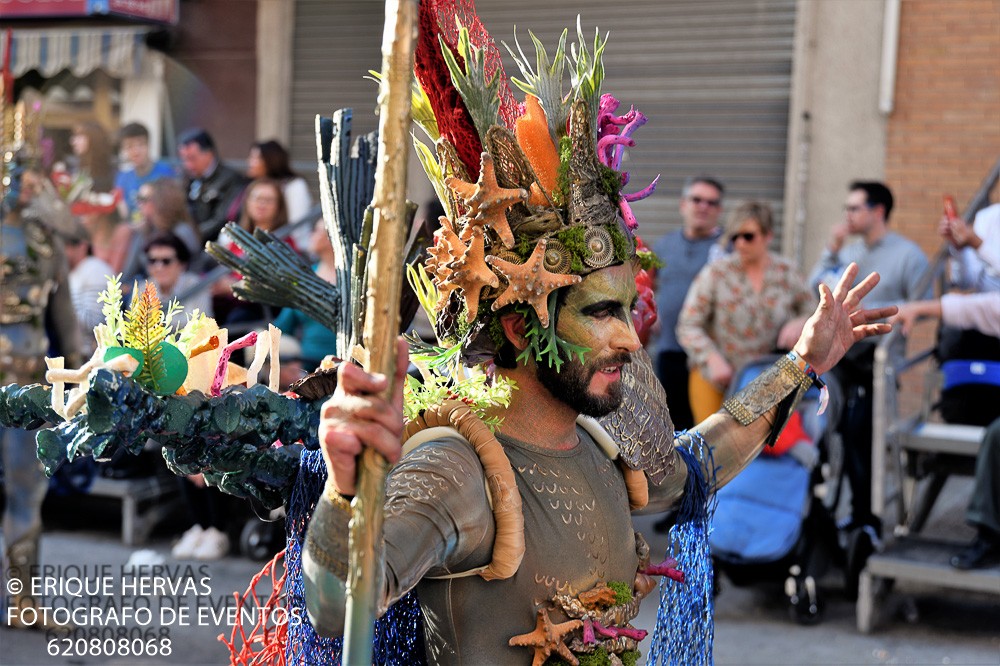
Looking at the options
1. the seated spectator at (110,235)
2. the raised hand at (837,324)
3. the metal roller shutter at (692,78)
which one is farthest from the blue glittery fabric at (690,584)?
the metal roller shutter at (692,78)

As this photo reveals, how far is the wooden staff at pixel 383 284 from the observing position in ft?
4.95

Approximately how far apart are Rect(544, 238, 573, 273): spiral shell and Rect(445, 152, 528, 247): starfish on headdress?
0.08 m

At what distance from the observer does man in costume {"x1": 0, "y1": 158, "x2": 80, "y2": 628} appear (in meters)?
4.89

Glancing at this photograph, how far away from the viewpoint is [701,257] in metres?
6.39

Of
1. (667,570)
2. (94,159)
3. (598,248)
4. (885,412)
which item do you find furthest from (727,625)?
(94,159)

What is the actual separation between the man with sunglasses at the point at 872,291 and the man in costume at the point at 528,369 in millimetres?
3376

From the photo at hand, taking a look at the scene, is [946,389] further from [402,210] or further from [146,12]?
[146,12]

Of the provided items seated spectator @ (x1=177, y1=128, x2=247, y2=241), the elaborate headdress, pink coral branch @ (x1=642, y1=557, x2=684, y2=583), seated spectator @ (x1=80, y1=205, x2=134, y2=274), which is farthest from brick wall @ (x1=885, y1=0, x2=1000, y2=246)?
the elaborate headdress

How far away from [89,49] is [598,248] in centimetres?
954

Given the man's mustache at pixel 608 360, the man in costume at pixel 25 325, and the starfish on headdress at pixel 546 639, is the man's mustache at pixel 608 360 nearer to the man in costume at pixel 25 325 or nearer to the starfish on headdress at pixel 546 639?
the starfish on headdress at pixel 546 639

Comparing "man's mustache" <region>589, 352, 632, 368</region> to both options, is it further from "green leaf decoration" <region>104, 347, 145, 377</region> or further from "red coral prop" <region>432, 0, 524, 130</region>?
"green leaf decoration" <region>104, 347, 145, 377</region>

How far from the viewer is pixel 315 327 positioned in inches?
230

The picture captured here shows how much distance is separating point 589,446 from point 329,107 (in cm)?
819

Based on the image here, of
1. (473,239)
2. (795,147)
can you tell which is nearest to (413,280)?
(473,239)
